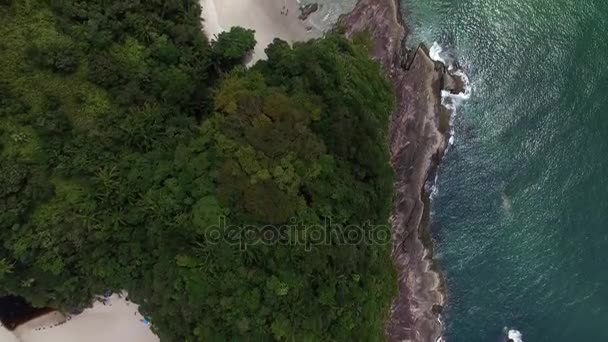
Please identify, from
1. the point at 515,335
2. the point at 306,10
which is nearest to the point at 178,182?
the point at 306,10

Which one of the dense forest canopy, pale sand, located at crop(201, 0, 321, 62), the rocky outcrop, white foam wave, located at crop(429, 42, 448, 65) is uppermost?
white foam wave, located at crop(429, 42, 448, 65)

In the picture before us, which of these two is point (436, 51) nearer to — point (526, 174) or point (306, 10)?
point (306, 10)

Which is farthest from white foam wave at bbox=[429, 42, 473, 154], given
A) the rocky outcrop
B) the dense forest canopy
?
the dense forest canopy

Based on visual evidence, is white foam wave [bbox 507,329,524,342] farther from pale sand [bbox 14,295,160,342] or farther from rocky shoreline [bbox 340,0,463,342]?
pale sand [bbox 14,295,160,342]

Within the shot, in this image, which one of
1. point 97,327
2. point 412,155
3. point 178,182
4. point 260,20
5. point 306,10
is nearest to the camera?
point 178,182

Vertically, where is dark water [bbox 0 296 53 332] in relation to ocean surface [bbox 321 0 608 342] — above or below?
below

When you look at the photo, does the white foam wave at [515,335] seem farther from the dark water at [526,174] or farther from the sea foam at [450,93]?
the sea foam at [450,93]
